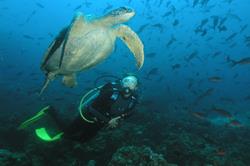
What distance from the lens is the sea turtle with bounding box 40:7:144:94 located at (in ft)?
12.5

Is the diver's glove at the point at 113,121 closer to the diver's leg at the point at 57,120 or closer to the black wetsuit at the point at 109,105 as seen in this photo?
the black wetsuit at the point at 109,105

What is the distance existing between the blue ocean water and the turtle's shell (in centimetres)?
26

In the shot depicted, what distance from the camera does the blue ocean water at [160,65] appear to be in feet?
37.0

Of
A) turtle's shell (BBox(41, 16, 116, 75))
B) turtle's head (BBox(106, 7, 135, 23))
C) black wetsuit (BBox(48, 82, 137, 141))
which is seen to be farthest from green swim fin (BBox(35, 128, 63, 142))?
turtle's head (BBox(106, 7, 135, 23))

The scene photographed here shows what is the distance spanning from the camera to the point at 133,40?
4605mm

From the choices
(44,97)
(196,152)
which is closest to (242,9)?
(44,97)

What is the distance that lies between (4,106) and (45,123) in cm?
1023

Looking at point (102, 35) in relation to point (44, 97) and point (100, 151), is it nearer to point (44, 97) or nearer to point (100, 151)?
point (100, 151)

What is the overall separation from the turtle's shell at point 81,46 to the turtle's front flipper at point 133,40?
0.59 ft

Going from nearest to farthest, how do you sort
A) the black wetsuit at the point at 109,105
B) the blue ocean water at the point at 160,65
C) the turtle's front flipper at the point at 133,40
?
the turtle's front flipper at the point at 133,40, the black wetsuit at the point at 109,105, the blue ocean water at the point at 160,65

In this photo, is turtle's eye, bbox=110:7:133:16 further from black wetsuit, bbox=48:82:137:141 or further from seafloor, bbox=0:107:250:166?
seafloor, bbox=0:107:250:166

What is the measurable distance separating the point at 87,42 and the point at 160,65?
57.1 meters

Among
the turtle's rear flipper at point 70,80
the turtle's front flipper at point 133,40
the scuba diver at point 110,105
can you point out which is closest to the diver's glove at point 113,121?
the scuba diver at point 110,105

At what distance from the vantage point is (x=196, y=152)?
650 cm
